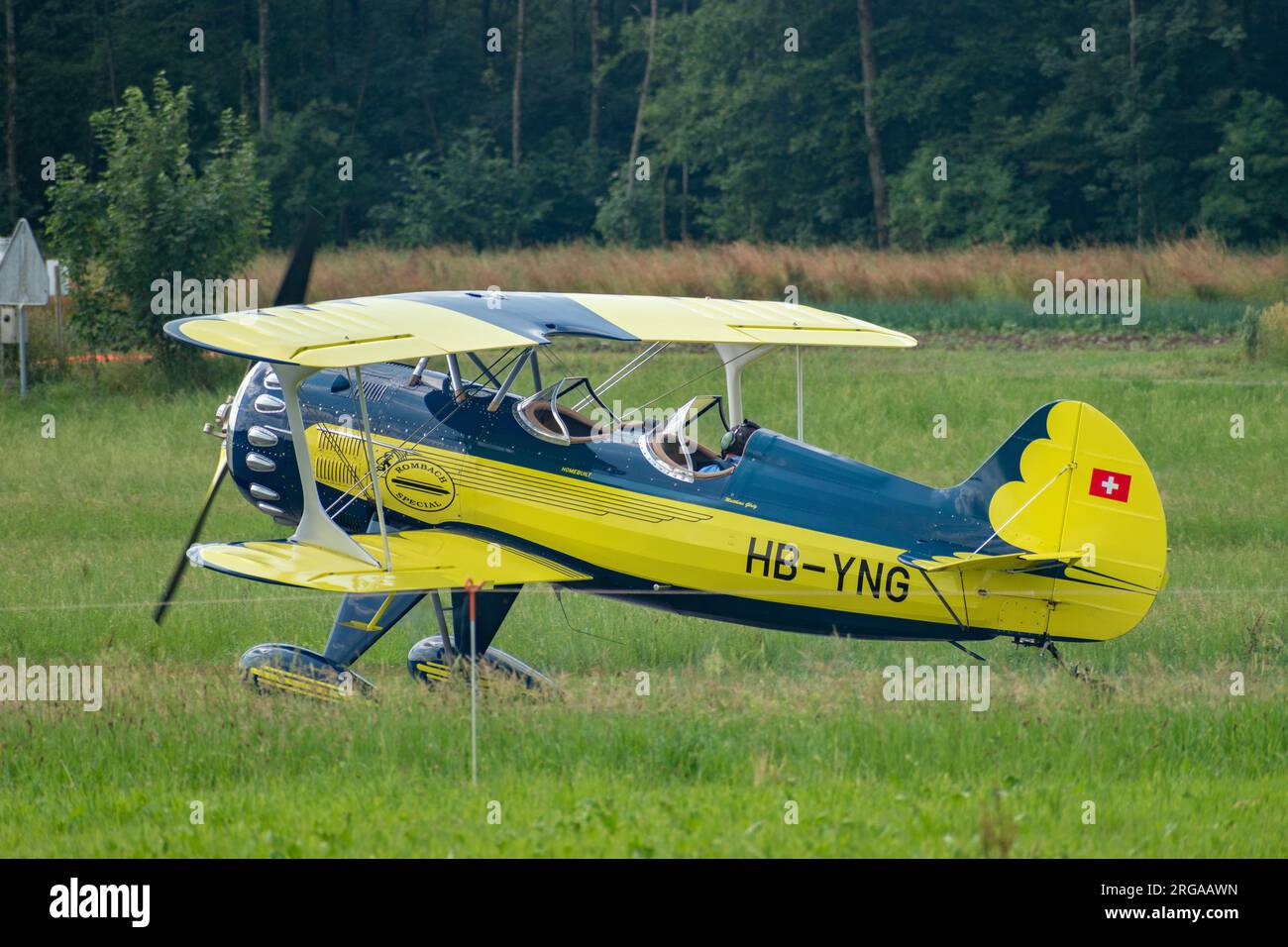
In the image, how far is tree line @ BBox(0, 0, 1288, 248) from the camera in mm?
36344

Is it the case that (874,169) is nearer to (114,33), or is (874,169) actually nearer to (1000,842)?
(114,33)


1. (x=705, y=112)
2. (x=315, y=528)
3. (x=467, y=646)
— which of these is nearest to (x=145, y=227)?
(x=315, y=528)

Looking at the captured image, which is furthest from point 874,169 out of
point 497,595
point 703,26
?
point 497,595

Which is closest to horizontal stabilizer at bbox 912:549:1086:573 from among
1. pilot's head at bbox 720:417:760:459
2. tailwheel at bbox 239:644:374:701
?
A: pilot's head at bbox 720:417:760:459

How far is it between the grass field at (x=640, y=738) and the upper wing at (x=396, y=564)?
0.63m

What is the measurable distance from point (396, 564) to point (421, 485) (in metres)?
0.64

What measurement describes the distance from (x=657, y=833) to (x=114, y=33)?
44.8m

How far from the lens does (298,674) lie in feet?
28.4

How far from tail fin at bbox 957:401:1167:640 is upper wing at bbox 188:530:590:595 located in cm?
245

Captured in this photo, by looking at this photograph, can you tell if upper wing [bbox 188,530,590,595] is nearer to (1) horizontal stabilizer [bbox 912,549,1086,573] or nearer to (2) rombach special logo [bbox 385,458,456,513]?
(2) rombach special logo [bbox 385,458,456,513]

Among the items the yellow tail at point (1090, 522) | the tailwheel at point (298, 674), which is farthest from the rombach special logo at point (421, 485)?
the yellow tail at point (1090, 522)

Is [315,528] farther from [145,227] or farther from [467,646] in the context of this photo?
[145,227]

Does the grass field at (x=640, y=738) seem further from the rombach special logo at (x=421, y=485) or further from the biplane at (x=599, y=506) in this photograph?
the rombach special logo at (x=421, y=485)

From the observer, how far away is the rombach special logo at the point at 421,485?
29.8ft
